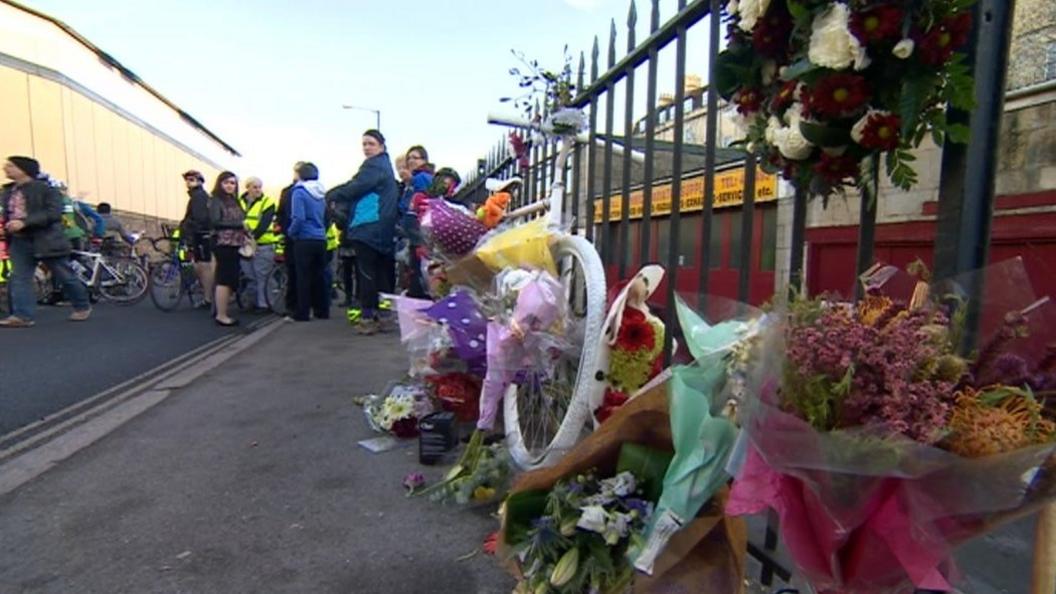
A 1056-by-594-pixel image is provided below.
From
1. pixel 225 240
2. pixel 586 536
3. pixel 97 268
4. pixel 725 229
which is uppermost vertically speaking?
pixel 725 229

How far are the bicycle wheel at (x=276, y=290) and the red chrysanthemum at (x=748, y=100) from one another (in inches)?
302

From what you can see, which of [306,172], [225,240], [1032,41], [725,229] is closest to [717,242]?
[725,229]

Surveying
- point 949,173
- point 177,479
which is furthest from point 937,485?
point 177,479

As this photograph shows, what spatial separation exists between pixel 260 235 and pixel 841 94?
7878mm

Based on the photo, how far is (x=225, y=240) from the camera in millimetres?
6801

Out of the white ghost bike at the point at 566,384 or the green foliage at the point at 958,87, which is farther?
A: the white ghost bike at the point at 566,384

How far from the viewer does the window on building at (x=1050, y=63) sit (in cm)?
417

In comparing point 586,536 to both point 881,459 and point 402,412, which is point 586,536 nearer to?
point 881,459

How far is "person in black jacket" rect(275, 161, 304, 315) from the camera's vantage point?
7.12m

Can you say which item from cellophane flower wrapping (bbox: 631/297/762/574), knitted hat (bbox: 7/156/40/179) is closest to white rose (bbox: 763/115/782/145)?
cellophane flower wrapping (bbox: 631/297/762/574)

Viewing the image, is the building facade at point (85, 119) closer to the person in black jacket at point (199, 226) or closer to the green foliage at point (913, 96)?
the person in black jacket at point (199, 226)

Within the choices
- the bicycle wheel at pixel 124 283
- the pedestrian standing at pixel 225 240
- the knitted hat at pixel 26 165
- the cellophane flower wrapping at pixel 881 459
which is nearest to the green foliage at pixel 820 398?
the cellophane flower wrapping at pixel 881 459

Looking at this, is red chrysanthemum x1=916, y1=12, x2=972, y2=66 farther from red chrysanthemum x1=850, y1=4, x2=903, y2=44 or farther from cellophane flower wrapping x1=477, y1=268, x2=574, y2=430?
cellophane flower wrapping x1=477, y1=268, x2=574, y2=430

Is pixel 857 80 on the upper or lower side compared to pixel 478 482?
upper
